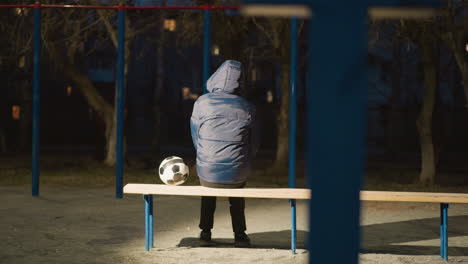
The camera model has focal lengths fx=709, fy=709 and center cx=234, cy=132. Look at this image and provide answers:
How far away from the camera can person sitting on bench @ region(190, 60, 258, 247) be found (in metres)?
6.61

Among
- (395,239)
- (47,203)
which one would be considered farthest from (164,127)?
(395,239)

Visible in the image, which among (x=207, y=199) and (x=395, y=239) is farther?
(x=395, y=239)

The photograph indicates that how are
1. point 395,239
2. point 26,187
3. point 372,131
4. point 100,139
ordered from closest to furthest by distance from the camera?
point 395,239
point 26,187
point 100,139
point 372,131

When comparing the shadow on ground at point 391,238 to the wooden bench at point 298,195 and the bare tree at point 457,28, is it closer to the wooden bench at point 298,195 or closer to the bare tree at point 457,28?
the wooden bench at point 298,195

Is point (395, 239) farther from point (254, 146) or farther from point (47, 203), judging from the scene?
point (47, 203)

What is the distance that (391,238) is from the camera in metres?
7.61

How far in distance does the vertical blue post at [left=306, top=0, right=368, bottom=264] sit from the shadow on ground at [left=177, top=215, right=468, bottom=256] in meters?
4.68

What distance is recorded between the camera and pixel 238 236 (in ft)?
22.7

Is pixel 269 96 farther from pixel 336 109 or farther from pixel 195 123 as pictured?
pixel 336 109

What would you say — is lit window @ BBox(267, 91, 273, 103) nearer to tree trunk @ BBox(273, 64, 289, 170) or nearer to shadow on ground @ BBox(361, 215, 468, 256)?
tree trunk @ BBox(273, 64, 289, 170)

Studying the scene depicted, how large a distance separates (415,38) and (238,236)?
7.92m

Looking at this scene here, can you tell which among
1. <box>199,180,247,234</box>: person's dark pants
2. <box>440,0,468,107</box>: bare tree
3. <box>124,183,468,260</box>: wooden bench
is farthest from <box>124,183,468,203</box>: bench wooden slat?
<box>440,0,468,107</box>: bare tree

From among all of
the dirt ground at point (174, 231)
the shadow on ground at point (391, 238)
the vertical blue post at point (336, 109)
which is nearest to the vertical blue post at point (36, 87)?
the dirt ground at point (174, 231)

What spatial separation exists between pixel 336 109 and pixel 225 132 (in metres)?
4.40
